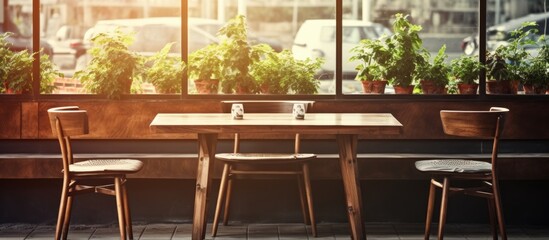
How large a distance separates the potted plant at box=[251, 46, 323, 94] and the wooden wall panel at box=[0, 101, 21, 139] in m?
1.64

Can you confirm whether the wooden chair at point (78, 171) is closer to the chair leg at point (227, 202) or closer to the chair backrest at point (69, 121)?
the chair backrest at point (69, 121)

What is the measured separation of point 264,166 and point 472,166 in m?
1.52

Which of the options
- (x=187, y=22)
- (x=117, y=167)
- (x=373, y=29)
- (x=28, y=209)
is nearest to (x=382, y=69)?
(x=373, y=29)

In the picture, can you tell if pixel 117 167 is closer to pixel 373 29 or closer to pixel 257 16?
pixel 257 16

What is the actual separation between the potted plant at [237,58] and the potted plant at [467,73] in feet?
4.60

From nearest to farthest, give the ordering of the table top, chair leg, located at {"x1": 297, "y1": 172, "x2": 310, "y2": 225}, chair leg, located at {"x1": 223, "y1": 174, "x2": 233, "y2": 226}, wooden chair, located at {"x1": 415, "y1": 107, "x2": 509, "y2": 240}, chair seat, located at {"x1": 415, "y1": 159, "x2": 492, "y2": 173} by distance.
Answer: the table top, wooden chair, located at {"x1": 415, "y1": 107, "x2": 509, "y2": 240}, chair seat, located at {"x1": 415, "y1": 159, "x2": 492, "y2": 173}, chair leg, located at {"x1": 297, "y1": 172, "x2": 310, "y2": 225}, chair leg, located at {"x1": 223, "y1": 174, "x2": 233, "y2": 226}

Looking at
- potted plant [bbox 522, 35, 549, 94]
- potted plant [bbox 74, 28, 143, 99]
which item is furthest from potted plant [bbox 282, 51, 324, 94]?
potted plant [bbox 522, 35, 549, 94]

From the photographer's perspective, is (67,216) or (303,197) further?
(303,197)

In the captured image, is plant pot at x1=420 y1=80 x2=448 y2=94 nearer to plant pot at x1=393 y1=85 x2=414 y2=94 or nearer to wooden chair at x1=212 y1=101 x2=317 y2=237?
plant pot at x1=393 y1=85 x2=414 y2=94

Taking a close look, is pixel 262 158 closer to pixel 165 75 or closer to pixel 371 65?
pixel 165 75

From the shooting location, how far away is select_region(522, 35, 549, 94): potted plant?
666 cm

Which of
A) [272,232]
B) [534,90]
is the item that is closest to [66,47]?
[272,232]

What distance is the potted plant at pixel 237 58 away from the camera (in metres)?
6.61

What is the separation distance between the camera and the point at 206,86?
663 centimetres
